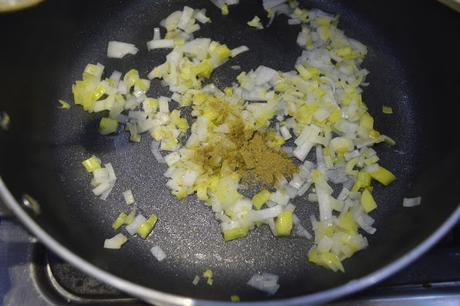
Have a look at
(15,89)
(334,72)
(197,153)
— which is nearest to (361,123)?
(334,72)

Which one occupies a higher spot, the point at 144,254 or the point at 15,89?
the point at 15,89

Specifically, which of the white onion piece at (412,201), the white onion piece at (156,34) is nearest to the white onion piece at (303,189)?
the white onion piece at (412,201)

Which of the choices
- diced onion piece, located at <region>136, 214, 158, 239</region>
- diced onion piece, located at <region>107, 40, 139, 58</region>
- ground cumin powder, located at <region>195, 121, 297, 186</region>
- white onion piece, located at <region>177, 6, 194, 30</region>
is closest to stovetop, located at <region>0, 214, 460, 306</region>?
diced onion piece, located at <region>136, 214, 158, 239</region>

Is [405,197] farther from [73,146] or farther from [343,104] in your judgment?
[73,146]

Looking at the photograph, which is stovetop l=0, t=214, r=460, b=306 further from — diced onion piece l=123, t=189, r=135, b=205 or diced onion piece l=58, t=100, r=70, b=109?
diced onion piece l=58, t=100, r=70, b=109

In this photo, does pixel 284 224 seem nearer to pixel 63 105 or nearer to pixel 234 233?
pixel 234 233

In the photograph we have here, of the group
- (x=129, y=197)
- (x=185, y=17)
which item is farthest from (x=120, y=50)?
(x=129, y=197)
